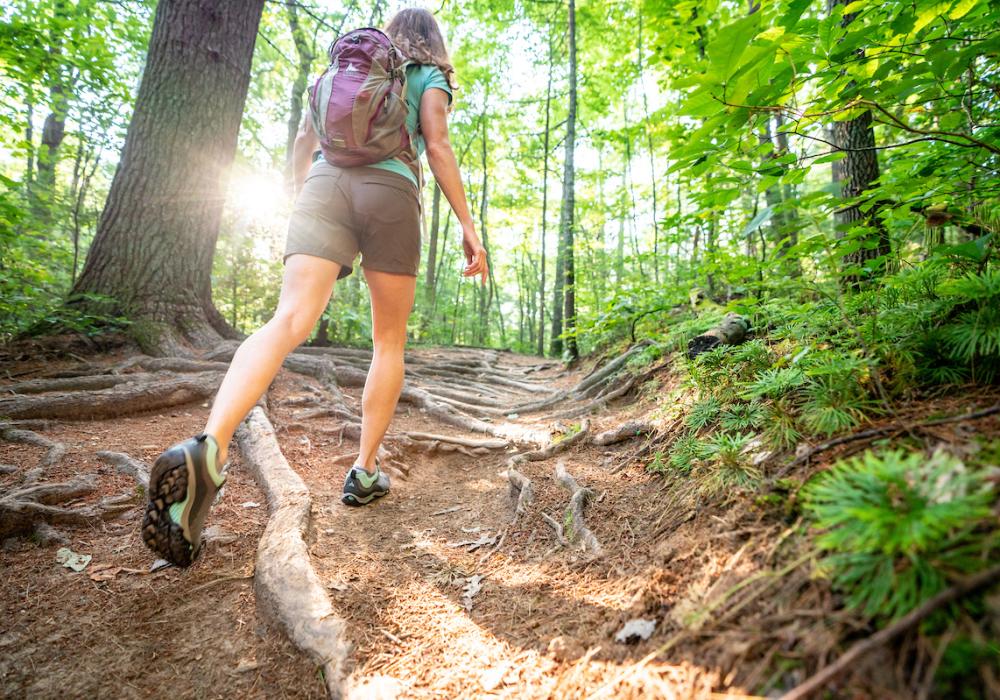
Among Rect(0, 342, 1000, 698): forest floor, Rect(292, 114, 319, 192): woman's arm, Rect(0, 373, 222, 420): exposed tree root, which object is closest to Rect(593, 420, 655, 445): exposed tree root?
Rect(0, 342, 1000, 698): forest floor

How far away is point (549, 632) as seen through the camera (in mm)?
1354

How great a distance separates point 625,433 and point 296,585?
6.75ft

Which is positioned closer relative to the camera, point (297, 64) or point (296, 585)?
point (296, 585)

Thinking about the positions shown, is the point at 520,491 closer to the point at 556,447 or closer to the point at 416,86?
the point at 556,447

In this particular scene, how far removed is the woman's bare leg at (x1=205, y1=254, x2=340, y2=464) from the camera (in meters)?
1.57

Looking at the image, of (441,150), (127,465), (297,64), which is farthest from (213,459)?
(297,64)

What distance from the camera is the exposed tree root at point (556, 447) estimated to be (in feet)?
9.78

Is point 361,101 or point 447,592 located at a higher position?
point 361,101

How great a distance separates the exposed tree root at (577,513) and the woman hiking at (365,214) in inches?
41.4

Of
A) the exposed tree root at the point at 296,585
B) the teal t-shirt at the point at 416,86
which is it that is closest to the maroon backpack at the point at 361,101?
the teal t-shirt at the point at 416,86

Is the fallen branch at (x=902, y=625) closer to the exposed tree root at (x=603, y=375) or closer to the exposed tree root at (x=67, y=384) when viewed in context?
the exposed tree root at (x=603, y=375)

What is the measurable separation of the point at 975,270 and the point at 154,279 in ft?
18.1

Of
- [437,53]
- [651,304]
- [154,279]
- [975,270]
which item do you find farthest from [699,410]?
[154,279]

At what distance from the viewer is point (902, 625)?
2.17ft
